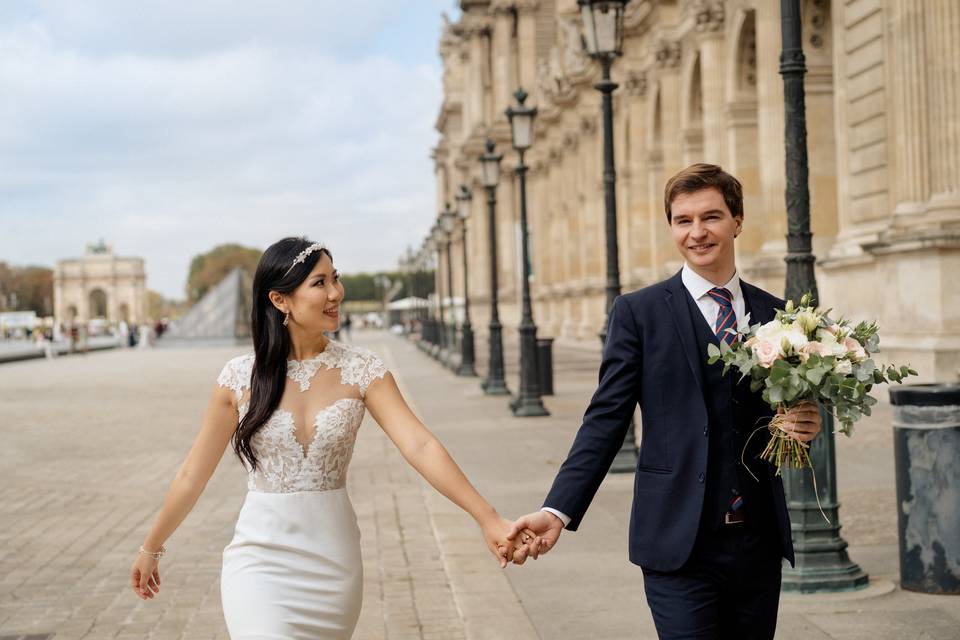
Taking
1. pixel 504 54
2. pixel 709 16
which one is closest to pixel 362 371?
pixel 709 16

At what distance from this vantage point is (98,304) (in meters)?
196

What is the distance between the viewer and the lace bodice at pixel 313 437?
150 inches

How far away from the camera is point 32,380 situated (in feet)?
121

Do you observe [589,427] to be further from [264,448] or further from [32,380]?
[32,380]

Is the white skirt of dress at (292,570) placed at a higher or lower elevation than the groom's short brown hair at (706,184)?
lower

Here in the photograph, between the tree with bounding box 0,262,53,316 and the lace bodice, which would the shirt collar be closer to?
the lace bodice

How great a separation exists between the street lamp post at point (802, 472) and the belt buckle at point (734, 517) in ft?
11.1

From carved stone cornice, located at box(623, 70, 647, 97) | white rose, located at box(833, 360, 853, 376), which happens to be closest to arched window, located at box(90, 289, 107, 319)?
carved stone cornice, located at box(623, 70, 647, 97)

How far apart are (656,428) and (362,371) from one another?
91 centimetres

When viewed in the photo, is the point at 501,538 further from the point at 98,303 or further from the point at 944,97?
the point at 98,303

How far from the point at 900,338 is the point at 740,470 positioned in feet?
43.7

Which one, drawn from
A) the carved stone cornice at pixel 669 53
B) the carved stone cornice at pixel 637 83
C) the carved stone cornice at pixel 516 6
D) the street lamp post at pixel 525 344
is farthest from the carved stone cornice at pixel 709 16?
the carved stone cornice at pixel 516 6

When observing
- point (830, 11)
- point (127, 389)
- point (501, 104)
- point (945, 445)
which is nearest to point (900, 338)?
point (830, 11)

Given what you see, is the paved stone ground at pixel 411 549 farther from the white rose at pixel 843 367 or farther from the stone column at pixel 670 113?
the stone column at pixel 670 113
